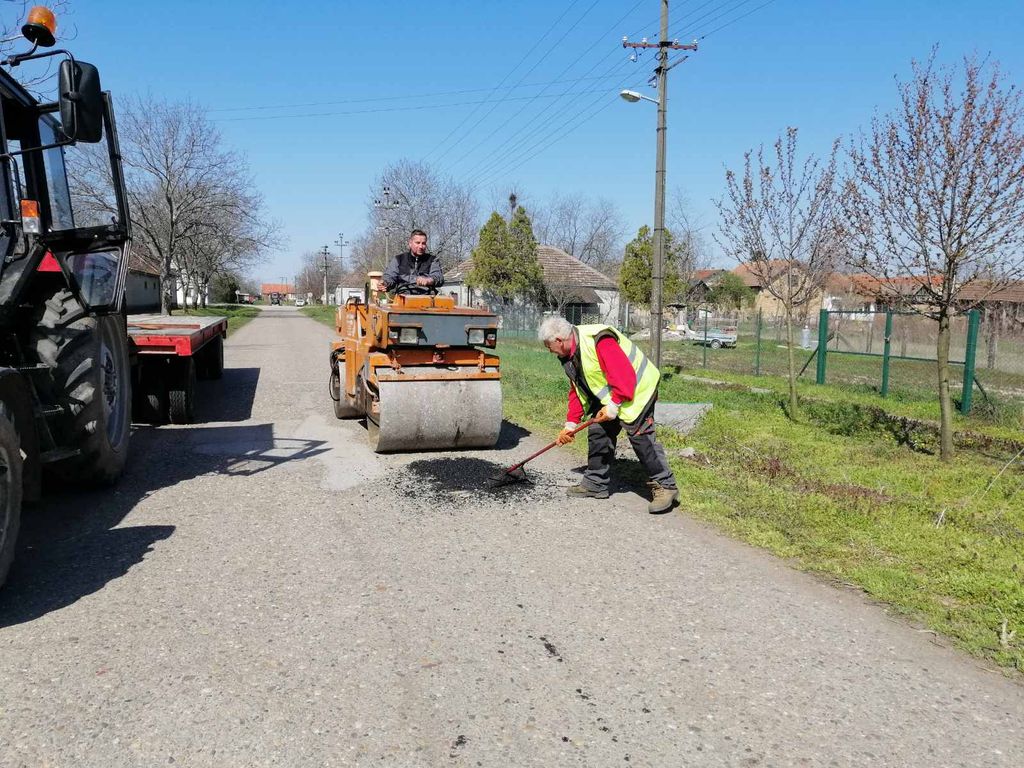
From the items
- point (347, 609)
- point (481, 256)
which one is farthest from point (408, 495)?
point (481, 256)

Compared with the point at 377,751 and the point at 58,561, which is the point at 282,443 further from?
the point at 377,751

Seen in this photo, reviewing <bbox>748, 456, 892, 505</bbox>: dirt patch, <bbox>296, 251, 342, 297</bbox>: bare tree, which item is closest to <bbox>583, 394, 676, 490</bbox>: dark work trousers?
<bbox>748, 456, 892, 505</bbox>: dirt patch

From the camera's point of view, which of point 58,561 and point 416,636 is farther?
point 58,561

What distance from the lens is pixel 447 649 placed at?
3.53m

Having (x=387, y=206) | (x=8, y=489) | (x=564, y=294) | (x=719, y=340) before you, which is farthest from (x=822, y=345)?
(x=387, y=206)

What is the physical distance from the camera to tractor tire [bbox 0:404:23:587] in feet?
12.7

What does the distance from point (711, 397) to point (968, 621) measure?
27.4 ft

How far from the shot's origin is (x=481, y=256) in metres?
33.8

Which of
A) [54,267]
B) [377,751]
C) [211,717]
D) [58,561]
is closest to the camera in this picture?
[377,751]

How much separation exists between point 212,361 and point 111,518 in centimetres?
769

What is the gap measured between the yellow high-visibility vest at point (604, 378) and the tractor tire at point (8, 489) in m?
3.63

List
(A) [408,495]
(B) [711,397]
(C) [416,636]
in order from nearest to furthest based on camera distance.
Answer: (C) [416,636]
(A) [408,495]
(B) [711,397]

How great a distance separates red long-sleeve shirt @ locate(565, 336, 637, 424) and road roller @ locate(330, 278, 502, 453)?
1.94 m

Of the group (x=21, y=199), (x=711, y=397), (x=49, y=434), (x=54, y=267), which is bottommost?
(x=711, y=397)
